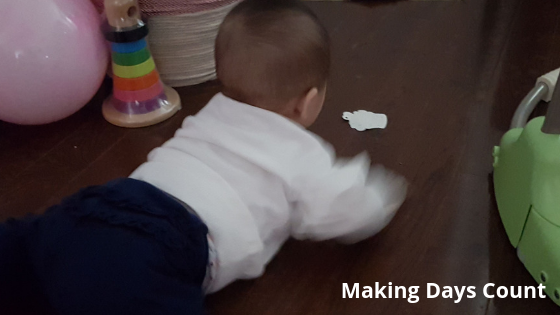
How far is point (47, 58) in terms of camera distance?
3.67ft

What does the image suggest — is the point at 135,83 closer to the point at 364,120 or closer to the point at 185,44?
the point at 185,44

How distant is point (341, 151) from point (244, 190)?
0.44 m

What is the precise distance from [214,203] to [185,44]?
742mm

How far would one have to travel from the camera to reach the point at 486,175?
41.4 inches

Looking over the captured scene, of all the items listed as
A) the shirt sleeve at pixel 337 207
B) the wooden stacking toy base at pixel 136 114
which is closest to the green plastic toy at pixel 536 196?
the shirt sleeve at pixel 337 207

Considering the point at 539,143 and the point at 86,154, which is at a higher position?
the point at 539,143

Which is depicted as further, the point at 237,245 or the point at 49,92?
the point at 49,92

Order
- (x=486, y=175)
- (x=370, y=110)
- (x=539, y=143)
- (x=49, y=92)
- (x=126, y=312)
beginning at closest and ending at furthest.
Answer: (x=126, y=312), (x=539, y=143), (x=486, y=175), (x=49, y=92), (x=370, y=110)

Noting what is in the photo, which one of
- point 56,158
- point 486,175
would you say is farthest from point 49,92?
point 486,175

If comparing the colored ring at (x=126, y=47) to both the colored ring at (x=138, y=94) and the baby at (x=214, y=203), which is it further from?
the baby at (x=214, y=203)

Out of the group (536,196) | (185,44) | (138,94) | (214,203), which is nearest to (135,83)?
(138,94)

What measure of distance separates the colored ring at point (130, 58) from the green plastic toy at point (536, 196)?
2.68 feet

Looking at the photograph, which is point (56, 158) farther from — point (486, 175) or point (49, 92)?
point (486, 175)

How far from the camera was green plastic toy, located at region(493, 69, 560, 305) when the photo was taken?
2.57 feet
